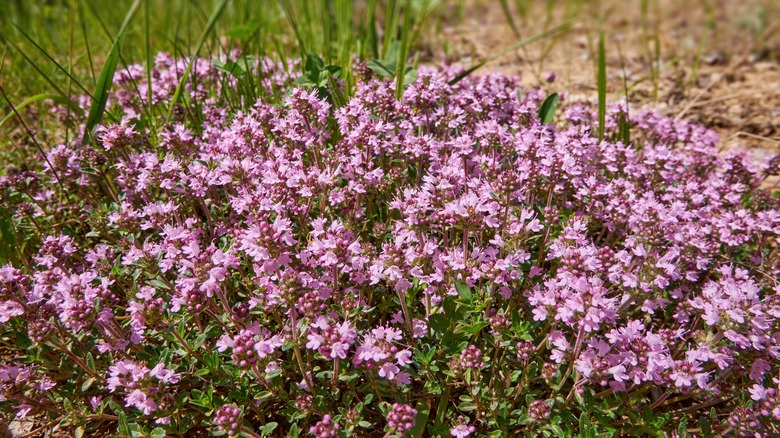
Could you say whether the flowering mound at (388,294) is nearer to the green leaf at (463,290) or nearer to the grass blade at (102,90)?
the green leaf at (463,290)

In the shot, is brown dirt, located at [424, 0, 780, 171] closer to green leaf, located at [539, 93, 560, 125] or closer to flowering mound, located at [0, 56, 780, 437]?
green leaf, located at [539, 93, 560, 125]

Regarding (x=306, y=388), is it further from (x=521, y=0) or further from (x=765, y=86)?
(x=521, y=0)

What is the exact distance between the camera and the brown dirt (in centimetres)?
652

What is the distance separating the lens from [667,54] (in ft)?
27.0

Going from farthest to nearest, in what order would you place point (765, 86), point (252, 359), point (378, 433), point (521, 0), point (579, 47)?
1. point (521, 0)
2. point (579, 47)
3. point (765, 86)
4. point (378, 433)
5. point (252, 359)

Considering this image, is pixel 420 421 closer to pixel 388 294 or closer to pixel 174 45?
pixel 388 294

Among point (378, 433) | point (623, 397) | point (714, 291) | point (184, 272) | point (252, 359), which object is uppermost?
point (184, 272)

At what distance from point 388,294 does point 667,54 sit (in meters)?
7.11

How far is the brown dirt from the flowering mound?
272 cm

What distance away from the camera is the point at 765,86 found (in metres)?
7.27

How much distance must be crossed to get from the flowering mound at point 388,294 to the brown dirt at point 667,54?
272 centimetres

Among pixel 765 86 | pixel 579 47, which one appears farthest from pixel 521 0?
pixel 765 86

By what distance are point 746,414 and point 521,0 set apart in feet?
30.4

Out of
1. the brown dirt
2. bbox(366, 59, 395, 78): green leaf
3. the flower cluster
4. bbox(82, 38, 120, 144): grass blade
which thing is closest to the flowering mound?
the flower cluster
